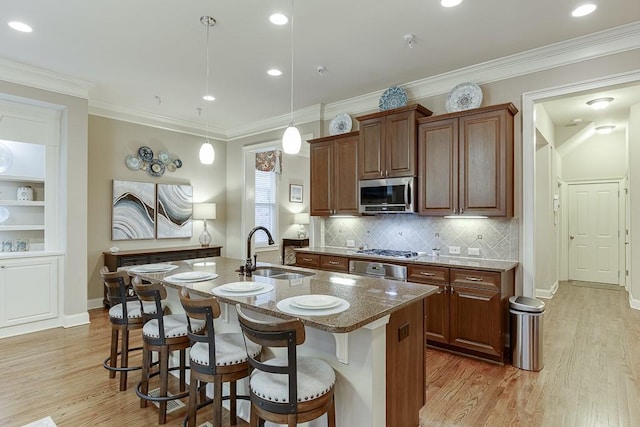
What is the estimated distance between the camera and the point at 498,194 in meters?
3.52

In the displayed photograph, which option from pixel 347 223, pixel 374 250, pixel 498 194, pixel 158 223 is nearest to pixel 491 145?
pixel 498 194

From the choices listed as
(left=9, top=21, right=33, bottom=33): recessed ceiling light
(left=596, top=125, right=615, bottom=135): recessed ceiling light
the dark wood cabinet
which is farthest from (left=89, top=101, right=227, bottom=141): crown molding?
(left=596, top=125, right=615, bottom=135): recessed ceiling light

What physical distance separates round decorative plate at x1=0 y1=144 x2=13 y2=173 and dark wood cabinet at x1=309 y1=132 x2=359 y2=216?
148 inches

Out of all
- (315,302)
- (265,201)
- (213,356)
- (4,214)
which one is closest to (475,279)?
(315,302)

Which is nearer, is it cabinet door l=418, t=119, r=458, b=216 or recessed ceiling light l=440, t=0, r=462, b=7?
recessed ceiling light l=440, t=0, r=462, b=7

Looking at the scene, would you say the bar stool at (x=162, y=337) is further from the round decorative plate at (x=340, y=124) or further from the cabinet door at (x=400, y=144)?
the round decorative plate at (x=340, y=124)

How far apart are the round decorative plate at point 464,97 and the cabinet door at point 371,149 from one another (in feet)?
2.59

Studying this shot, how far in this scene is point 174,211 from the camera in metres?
6.04

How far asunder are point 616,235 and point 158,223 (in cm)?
850

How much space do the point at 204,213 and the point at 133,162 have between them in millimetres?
1387

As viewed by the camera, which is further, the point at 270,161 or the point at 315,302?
the point at 270,161

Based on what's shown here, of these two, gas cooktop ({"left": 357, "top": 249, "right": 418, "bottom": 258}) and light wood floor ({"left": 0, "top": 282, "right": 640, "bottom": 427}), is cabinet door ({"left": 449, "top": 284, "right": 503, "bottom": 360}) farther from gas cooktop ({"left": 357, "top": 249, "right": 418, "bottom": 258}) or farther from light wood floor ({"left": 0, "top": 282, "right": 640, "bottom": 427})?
gas cooktop ({"left": 357, "top": 249, "right": 418, "bottom": 258})

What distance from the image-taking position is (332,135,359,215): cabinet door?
4.67 meters

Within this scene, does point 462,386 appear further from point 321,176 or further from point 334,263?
point 321,176
